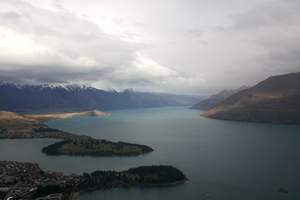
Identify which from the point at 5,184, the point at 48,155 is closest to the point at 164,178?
the point at 5,184

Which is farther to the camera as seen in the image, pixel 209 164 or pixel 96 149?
pixel 96 149

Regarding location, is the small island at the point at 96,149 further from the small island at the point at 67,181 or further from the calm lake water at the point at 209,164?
the small island at the point at 67,181

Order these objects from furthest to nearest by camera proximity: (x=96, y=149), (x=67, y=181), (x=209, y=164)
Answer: (x=96, y=149) → (x=209, y=164) → (x=67, y=181)

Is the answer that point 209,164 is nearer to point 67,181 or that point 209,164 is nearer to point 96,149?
point 67,181

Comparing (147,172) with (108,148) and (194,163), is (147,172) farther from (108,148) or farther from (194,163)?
(108,148)

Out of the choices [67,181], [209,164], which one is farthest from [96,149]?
[209,164]

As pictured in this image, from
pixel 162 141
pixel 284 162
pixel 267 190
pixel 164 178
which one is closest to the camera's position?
pixel 267 190

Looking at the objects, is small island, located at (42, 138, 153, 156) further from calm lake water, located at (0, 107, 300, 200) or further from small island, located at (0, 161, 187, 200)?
small island, located at (0, 161, 187, 200)
